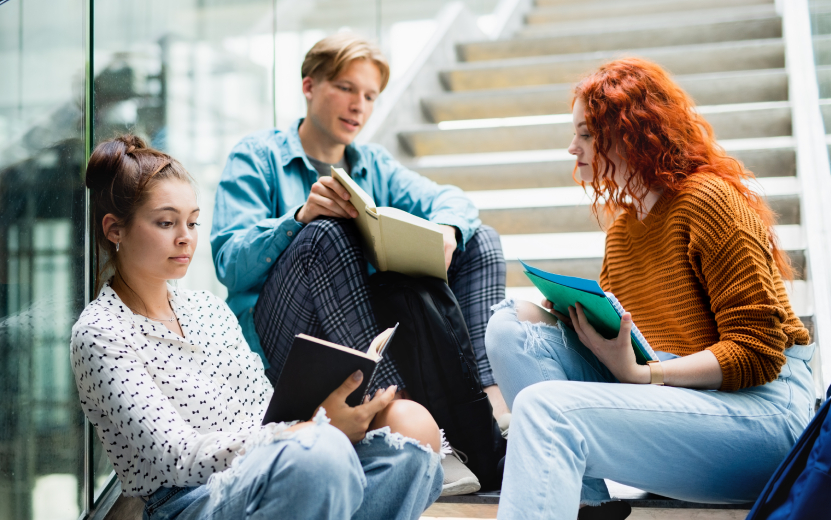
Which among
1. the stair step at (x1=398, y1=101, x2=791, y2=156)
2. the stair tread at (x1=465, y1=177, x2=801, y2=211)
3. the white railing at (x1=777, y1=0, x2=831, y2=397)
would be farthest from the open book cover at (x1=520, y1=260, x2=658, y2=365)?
the stair step at (x1=398, y1=101, x2=791, y2=156)

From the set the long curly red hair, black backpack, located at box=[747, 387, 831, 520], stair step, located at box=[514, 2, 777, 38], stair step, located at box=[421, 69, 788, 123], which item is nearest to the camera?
black backpack, located at box=[747, 387, 831, 520]

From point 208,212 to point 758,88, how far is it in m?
2.09

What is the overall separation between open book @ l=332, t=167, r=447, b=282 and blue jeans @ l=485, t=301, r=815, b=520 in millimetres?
394

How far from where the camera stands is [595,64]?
3092 millimetres

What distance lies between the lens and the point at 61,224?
1.28 metres

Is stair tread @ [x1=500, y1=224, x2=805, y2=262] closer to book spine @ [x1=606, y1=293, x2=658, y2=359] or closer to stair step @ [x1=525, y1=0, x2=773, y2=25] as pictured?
book spine @ [x1=606, y1=293, x2=658, y2=359]

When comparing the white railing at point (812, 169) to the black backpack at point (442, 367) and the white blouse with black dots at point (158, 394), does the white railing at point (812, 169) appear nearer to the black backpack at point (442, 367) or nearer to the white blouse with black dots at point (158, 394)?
the black backpack at point (442, 367)

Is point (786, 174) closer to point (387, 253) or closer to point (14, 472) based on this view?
point (387, 253)

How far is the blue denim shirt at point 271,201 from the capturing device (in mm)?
1608

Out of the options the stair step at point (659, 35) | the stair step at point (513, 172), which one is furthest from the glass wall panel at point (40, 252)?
the stair step at point (659, 35)

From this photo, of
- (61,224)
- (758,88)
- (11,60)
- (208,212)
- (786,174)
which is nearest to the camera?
(11,60)

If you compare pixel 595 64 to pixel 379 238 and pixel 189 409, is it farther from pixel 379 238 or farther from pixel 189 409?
pixel 189 409

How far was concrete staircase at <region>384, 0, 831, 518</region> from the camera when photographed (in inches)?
95.5

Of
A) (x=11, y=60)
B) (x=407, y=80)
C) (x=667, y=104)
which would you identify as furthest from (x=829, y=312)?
(x=407, y=80)
